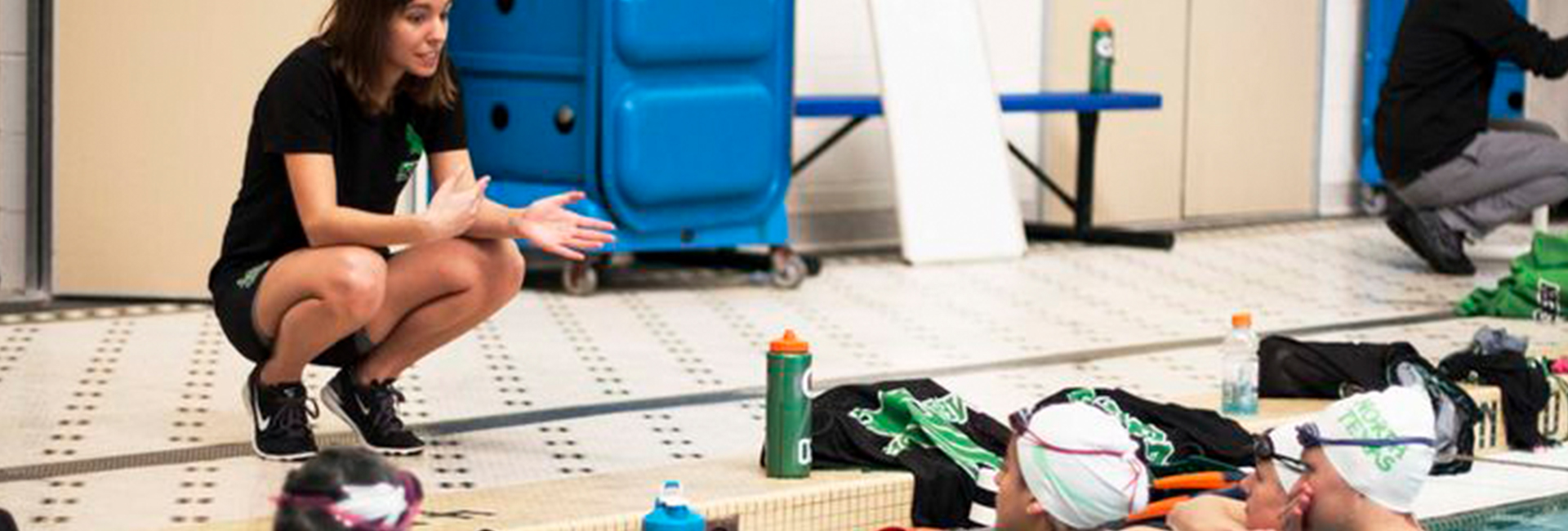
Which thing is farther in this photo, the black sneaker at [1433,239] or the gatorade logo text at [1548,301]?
the black sneaker at [1433,239]

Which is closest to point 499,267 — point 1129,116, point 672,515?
point 672,515

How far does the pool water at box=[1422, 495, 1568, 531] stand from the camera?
4.57m

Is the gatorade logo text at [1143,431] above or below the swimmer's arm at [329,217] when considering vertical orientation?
below

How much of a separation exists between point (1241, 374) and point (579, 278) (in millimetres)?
2694

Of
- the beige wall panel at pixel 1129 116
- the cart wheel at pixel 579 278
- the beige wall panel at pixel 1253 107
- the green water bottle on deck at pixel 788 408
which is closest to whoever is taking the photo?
the green water bottle on deck at pixel 788 408

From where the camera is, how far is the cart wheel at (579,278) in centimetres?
727

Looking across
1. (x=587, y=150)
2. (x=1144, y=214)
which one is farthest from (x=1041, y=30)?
(x=587, y=150)

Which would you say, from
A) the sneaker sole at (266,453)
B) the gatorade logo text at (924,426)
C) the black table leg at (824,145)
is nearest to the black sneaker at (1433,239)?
the black table leg at (824,145)

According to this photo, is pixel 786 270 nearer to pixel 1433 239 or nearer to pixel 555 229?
pixel 1433 239

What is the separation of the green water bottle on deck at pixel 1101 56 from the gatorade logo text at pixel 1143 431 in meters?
4.27

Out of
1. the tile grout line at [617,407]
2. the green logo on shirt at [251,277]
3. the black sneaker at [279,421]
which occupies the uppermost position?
the green logo on shirt at [251,277]

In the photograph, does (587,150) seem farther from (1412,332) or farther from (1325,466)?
(1325,466)

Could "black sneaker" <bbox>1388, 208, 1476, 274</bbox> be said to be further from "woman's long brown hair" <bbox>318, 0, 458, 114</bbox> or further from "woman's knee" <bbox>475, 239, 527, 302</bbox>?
"woman's long brown hair" <bbox>318, 0, 458, 114</bbox>

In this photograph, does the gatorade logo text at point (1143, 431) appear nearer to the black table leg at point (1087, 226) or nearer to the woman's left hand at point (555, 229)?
the woman's left hand at point (555, 229)
